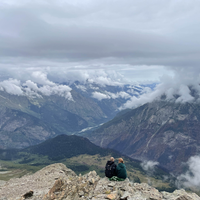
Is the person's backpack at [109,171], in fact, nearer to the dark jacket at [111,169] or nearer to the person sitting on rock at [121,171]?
the dark jacket at [111,169]

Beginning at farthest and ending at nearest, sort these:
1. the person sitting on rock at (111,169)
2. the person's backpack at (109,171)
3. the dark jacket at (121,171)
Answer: the person's backpack at (109,171)
the person sitting on rock at (111,169)
the dark jacket at (121,171)

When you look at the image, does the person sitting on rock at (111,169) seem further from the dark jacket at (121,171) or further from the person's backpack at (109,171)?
the dark jacket at (121,171)

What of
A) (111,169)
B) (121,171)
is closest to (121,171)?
(121,171)

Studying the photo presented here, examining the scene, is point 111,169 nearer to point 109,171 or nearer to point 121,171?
point 109,171

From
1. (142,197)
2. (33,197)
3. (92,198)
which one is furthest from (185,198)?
(33,197)

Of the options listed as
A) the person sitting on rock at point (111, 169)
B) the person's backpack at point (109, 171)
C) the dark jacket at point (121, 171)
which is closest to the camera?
the dark jacket at point (121, 171)

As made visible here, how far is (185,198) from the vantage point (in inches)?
1391

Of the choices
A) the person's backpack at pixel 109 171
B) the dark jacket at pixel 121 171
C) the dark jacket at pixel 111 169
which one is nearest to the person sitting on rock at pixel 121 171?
the dark jacket at pixel 121 171

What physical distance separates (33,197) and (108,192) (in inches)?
897

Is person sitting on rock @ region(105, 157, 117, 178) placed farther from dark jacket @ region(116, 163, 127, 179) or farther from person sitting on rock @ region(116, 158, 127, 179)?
dark jacket @ region(116, 163, 127, 179)

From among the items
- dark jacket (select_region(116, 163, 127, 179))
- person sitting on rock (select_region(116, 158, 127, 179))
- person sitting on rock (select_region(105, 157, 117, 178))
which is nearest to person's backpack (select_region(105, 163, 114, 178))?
person sitting on rock (select_region(105, 157, 117, 178))

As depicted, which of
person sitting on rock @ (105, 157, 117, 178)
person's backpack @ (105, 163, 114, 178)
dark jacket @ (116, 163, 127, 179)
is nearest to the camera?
dark jacket @ (116, 163, 127, 179)

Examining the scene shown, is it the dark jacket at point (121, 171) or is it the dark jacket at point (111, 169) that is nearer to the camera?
the dark jacket at point (121, 171)

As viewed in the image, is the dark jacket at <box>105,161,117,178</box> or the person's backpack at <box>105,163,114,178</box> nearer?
the dark jacket at <box>105,161,117,178</box>
